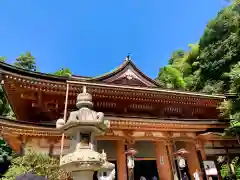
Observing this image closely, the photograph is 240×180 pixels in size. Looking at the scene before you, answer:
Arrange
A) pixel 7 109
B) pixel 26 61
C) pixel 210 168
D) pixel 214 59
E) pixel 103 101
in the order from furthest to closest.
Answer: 1. pixel 26 61
2. pixel 214 59
3. pixel 7 109
4. pixel 103 101
5. pixel 210 168

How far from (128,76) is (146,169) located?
626 centimetres

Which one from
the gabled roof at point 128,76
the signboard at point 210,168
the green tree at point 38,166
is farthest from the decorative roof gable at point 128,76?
the green tree at point 38,166

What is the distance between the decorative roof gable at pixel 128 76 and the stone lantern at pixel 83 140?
8.93 m

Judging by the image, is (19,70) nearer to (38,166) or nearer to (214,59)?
(38,166)

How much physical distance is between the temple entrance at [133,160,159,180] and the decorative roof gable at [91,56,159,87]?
16.8ft

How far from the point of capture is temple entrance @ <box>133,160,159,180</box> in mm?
13992

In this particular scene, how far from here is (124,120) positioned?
9367 mm

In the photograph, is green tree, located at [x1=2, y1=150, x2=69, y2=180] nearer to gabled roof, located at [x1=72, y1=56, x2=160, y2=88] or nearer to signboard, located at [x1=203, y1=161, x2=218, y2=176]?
signboard, located at [x1=203, y1=161, x2=218, y2=176]

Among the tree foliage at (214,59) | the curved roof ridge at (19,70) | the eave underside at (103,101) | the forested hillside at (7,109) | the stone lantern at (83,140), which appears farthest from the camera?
the tree foliage at (214,59)

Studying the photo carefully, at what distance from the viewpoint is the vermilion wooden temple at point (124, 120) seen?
346 inches

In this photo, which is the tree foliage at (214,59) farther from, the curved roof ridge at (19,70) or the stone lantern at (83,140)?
the stone lantern at (83,140)

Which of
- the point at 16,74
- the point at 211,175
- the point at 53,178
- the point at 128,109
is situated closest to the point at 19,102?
the point at 16,74

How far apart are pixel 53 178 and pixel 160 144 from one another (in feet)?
18.9

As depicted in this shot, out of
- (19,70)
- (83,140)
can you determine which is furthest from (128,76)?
(83,140)
